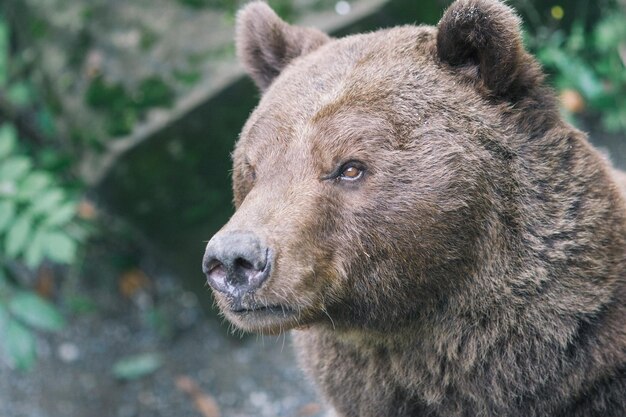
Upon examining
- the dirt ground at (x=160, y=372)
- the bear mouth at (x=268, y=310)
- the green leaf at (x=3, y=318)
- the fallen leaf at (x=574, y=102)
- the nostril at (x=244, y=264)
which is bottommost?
the dirt ground at (x=160, y=372)

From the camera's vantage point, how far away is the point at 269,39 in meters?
3.87

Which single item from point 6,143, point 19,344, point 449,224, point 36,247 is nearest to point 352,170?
point 449,224

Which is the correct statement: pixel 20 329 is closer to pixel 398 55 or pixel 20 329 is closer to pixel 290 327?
pixel 290 327

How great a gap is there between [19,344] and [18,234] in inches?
32.9

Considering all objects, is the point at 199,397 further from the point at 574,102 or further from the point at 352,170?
the point at 574,102

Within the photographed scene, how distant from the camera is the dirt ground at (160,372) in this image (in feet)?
21.0

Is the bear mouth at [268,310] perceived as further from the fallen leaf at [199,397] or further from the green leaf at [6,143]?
the fallen leaf at [199,397]

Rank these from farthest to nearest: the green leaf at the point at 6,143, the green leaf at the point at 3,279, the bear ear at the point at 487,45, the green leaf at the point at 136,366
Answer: the green leaf at the point at 136,366
the green leaf at the point at 3,279
the green leaf at the point at 6,143
the bear ear at the point at 487,45

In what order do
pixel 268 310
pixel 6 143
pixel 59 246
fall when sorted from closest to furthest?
1. pixel 268 310
2. pixel 59 246
3. pixel 6 143

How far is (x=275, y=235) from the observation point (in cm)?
292

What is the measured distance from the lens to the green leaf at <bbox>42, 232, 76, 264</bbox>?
488cm

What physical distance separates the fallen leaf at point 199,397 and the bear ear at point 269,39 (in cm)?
333

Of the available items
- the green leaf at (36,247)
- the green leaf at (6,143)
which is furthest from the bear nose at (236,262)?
the green leaf at (6,143)

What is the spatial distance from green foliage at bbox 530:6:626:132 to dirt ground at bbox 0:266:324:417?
282cm
